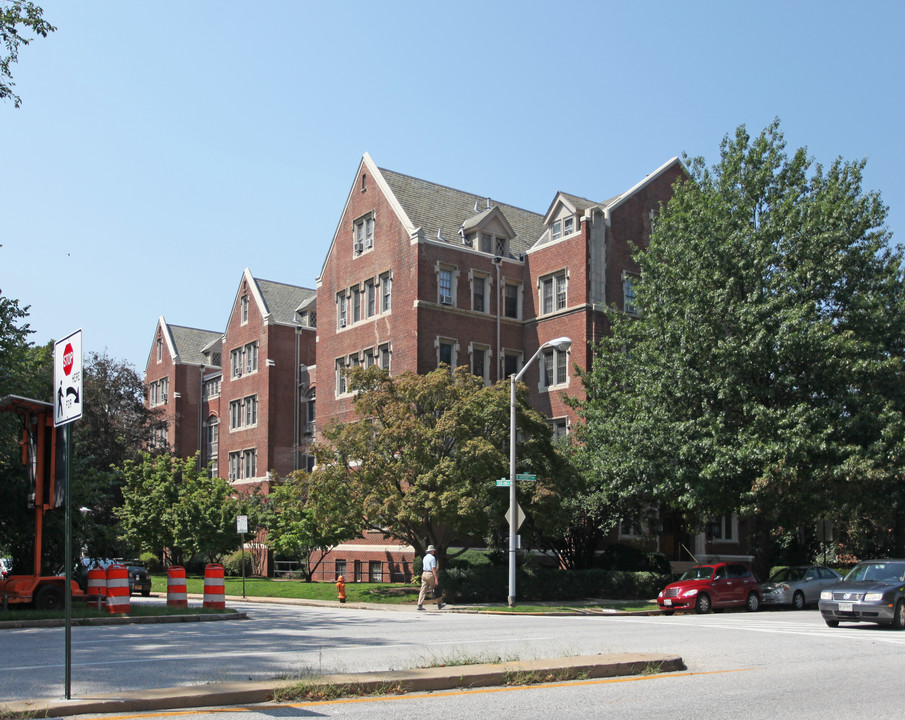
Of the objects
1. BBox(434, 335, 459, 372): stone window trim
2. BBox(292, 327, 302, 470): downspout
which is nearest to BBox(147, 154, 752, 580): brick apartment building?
BBox(434, 335, 459, 372): stone window trim

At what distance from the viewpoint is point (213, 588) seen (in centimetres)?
2386

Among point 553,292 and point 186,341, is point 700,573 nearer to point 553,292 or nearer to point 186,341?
point 553,292

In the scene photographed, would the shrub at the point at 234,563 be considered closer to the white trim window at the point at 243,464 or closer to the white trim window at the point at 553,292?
the white trim window at the point at 243,464

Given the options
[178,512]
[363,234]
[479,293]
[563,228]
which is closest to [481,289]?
[479,293]

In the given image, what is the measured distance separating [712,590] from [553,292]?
65.2 ft

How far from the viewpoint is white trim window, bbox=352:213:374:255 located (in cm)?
4794

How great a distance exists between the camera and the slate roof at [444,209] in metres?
46.6

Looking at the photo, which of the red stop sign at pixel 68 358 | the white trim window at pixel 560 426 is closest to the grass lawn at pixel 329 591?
the white trim window at pixel 560 426

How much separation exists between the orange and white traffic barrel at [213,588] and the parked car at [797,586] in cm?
1789

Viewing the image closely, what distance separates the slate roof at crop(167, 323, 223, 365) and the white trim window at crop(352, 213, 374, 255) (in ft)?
83.3

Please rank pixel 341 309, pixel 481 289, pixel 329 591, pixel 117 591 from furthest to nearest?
1. pixel 341 309
2. pixel 481 289
3. pixel 329 591
4. pixel 117 591

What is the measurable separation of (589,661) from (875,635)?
9541mm

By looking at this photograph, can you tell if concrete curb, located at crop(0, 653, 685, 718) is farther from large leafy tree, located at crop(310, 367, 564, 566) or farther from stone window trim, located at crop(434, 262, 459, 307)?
stone window trim, located at crop(434, 262, 459, 307)

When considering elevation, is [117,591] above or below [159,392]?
below
